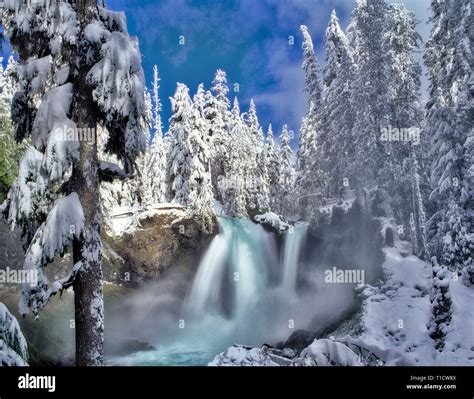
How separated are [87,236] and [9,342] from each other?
5.77 ft

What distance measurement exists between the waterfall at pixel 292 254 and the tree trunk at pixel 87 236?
24.6ft

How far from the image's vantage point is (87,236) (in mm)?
6094

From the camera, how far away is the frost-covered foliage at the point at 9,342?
4.76m

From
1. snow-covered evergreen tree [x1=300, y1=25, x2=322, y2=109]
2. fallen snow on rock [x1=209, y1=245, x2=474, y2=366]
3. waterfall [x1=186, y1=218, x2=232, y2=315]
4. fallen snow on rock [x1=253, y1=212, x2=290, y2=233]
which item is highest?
snow-covered evergreen tree [x1=300, y1=25, x2=322, y2=109]

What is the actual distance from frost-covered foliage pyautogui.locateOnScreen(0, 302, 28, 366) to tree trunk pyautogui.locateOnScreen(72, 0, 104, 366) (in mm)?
1086

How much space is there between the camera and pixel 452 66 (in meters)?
11.3

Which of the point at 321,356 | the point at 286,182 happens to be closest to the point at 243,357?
the point at 321,356

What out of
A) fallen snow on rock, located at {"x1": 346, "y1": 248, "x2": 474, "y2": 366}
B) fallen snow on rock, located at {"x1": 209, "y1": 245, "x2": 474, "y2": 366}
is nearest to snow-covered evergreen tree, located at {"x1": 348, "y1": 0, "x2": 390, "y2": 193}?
fallen snow on rock, located at {"x1": 346, "y1": 248, "x2": 474, "y2": 366}

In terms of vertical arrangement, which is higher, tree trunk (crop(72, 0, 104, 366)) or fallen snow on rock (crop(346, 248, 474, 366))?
tree trunk (crop(72, 0, 104, 366))

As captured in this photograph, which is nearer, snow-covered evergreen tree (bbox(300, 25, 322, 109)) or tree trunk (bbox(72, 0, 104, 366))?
tree trunk (bbox(72, 0, 104, 366))

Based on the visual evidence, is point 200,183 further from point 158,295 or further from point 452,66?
point 452,66

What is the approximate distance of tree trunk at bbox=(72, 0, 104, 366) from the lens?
19.8 feet

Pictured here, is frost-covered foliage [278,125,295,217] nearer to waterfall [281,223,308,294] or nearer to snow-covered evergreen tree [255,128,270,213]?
snow-covered evergreen tree [255,128,270,213]

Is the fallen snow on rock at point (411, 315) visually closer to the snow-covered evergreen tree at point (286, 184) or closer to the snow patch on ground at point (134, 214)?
the snow-covered evergreen tree at point (286, 184)
